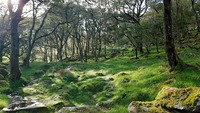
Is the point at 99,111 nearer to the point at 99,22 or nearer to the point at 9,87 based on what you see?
the point at 9,87

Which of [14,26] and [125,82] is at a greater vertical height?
[14,26]

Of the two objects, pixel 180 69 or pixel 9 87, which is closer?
pixel 180 69

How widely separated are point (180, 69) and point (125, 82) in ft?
16.8

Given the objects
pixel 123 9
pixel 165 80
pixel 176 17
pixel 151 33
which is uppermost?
pixel 123 9

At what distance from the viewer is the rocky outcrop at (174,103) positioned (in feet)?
24.6

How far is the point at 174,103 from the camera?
8156 millimetres

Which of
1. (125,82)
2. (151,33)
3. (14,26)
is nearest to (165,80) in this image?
(125,82)

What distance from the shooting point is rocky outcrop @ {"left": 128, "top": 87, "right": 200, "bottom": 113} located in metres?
7.51

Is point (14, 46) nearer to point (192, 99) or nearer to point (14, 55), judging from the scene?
point (14, 55)

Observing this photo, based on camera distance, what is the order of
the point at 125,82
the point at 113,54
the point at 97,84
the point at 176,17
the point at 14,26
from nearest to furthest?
the point at 125,82, the point at 97,84, the point at 14,26, the point at 176,17, the point at 113,54

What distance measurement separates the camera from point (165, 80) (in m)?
14.9

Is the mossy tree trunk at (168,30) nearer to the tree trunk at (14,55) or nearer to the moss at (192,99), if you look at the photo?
the moss at (192,99)

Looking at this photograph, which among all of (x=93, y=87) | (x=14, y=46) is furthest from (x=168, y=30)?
(x=14, y=46)

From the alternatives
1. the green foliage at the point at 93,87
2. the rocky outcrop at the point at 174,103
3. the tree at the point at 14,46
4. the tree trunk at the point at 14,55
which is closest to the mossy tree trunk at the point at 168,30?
the rocky outcrop at the point at 174,103
